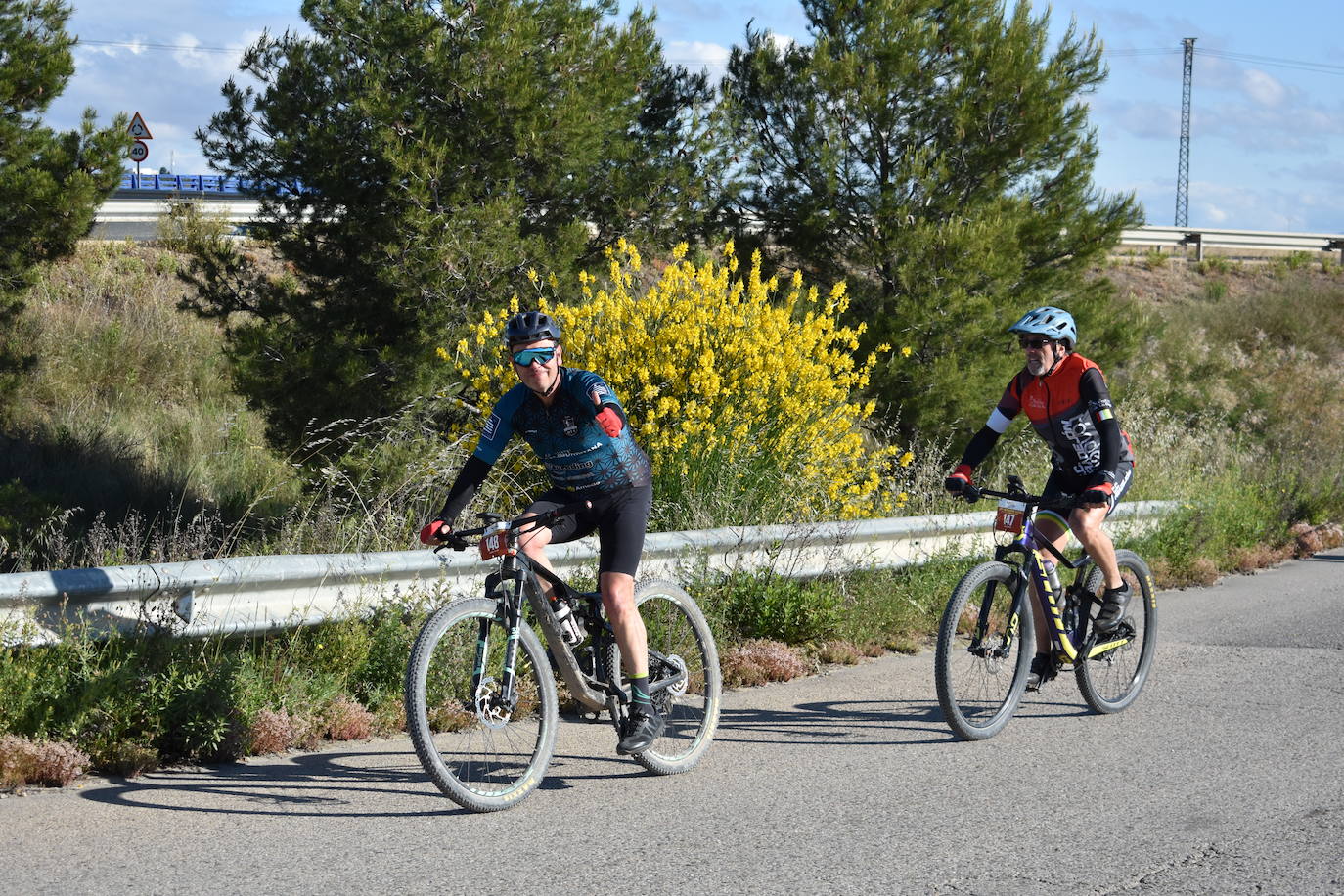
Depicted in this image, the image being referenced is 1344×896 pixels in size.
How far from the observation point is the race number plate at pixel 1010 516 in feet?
22.2

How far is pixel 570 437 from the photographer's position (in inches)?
225

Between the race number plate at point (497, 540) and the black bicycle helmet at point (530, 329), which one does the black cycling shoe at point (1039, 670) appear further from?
the black bicycle helmet at point (530, 329)

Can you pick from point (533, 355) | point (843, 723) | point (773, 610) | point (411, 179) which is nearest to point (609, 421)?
point (533, 355)

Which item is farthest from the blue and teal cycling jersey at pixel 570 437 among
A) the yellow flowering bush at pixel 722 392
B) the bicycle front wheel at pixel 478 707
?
the yellow flowering bush at pixel 722 392

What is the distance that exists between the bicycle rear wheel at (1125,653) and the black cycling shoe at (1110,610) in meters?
0.04

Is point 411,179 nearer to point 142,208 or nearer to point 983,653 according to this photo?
point 983,653

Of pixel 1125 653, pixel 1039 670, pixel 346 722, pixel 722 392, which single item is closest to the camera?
pixel 346 722

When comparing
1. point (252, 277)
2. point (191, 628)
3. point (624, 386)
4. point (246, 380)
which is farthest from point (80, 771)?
point (252, 277)

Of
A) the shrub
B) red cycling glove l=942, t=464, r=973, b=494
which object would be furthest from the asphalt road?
red cycling glove l=942, t=464, r=973, b=494

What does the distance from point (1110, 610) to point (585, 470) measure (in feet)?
Answer: 10.4

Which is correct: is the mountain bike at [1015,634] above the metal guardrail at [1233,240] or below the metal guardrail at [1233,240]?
below

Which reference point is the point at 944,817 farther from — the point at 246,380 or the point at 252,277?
the point at 252,277

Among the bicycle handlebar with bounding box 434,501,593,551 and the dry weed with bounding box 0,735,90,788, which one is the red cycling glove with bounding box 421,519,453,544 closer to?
the bicycle handlebar with bounding box 434,501,593,551

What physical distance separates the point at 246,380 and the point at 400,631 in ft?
24.5
